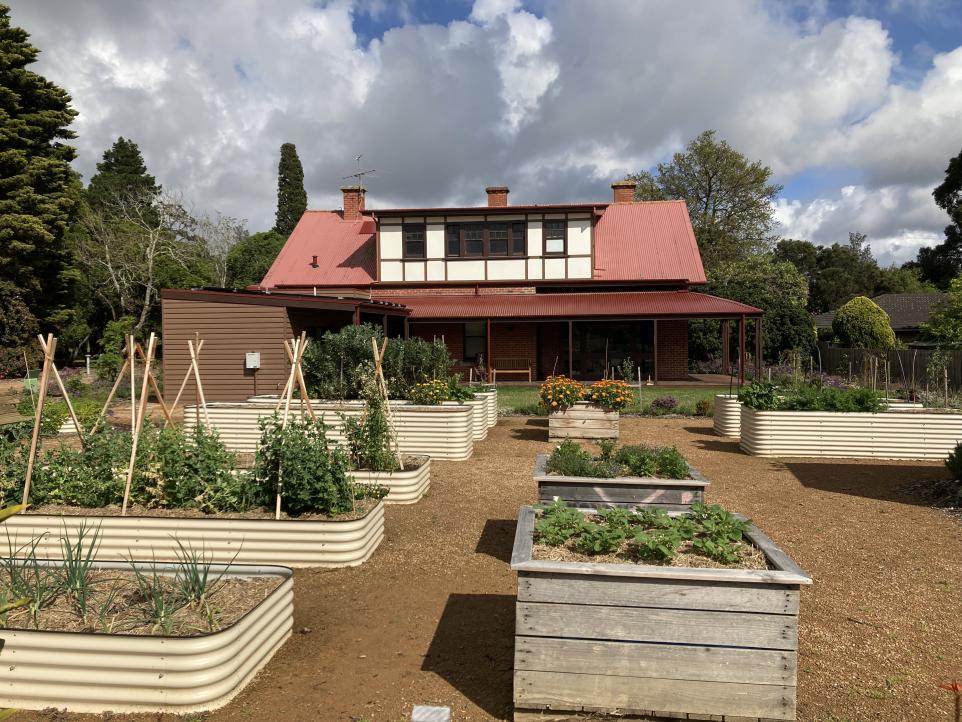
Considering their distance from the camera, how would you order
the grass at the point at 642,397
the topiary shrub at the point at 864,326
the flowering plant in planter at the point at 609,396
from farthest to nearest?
1. the topiary shrub at the point at 864,326
2. the grass at the point at 642,397
3. the flowering plant in planter at the point at 609,396

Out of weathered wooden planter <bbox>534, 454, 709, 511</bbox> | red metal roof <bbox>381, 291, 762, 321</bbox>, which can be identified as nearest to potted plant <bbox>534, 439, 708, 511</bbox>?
weathered wooden planter <bbox>534, 454, 709, 511</bbox>

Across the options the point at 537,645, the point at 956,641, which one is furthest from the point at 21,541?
the point at 956,641

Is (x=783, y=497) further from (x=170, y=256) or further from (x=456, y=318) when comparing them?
(x=170, y=256)

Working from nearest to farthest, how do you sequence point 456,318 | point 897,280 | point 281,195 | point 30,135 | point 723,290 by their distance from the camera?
point 456,318 → point 30,135 → point 723,290 → point 281,195 → point 897,280

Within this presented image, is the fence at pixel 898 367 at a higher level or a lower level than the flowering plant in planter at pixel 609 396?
higher

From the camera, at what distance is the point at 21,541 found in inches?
224

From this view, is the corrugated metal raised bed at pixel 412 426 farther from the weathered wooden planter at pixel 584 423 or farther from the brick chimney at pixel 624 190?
the brick chimney at pixel 624 190

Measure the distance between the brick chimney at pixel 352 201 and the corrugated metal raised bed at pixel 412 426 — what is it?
67.8ft

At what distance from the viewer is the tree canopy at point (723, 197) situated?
40656mm

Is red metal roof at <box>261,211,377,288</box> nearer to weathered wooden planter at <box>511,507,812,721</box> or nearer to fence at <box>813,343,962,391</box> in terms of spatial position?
fence at <box>813,343,962,391</box>

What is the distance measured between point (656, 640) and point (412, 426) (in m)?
7.40

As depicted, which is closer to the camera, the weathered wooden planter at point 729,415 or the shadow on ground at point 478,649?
the shadow on ground at point 478,649

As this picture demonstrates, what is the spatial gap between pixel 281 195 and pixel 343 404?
3696cm

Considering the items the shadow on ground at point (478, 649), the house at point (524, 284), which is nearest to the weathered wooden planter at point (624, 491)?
the shadow on ground at point (478, 649)
